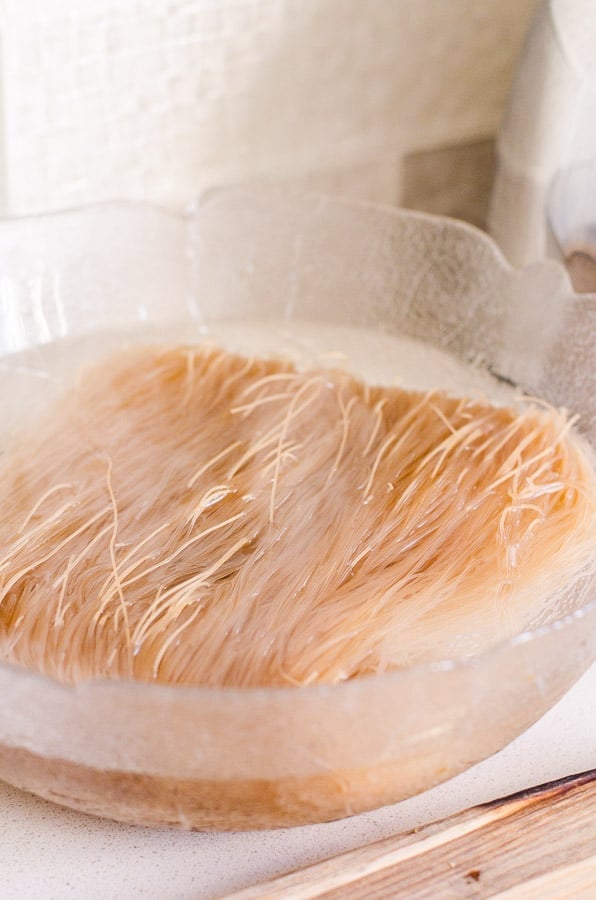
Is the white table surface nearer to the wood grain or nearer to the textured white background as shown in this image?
the wood grain

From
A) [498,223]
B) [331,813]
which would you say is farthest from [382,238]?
[331,813]

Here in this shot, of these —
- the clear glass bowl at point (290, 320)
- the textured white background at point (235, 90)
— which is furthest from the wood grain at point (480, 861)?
the textured white background at point (235, 90)

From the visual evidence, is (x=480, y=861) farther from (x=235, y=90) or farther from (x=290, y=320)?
(x=235, y=90)

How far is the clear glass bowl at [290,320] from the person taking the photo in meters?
0.33

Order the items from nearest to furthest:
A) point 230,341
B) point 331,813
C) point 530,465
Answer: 1. point 331,813
2. point 530,465
3. point 230,341

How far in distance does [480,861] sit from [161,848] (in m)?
0.12

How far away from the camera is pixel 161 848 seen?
0.41 metres

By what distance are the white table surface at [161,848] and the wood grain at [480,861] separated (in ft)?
0.08

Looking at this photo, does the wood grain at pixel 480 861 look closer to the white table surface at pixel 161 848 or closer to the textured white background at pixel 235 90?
the white table surface at pixel 161 848

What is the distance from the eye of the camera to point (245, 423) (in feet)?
1.81

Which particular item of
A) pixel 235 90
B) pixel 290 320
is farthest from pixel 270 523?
pixel 235 90

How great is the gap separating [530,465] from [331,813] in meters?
0.20

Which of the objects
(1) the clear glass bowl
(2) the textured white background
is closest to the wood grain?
(1) the clear glass bowl

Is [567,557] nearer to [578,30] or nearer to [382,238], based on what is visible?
[382,238]
